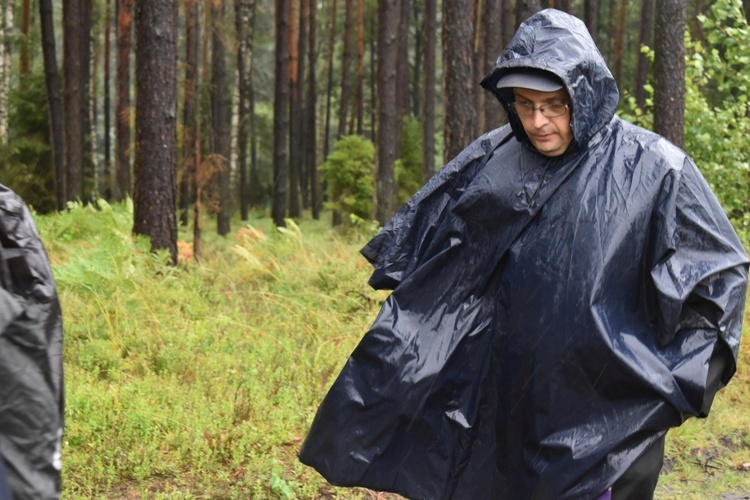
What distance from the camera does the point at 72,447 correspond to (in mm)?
5863

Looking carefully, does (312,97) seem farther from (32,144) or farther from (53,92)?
(53,92)

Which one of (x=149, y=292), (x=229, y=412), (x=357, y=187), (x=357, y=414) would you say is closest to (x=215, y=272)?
(x=149, y=292)

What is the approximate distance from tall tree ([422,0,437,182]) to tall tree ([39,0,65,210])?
866 centimetres

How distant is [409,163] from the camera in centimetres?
2936

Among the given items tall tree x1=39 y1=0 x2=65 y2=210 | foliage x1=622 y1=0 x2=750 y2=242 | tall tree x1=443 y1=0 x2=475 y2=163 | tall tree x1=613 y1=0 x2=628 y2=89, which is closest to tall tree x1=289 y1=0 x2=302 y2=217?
tall tree x1=39 y1=0 x2=65 y2=210

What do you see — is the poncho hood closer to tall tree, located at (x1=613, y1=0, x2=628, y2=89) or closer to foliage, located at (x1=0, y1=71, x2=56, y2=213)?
foliage, located at (x1=0, y1=71, x2=56, y2=213)

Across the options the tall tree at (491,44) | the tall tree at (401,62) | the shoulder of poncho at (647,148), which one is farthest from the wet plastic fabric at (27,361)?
the tall tree at (401,62)

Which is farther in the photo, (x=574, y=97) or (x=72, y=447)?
(x=72, y=447)

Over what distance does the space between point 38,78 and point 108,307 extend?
19773 mm

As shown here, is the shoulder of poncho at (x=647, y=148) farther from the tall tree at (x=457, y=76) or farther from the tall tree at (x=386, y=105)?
the tall tree at (x=386, y=105)

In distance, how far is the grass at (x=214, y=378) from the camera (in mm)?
5676

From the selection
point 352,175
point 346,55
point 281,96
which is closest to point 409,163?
point 352,175

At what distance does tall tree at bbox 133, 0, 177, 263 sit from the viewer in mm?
10828

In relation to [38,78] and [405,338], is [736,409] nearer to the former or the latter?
[405,338]
